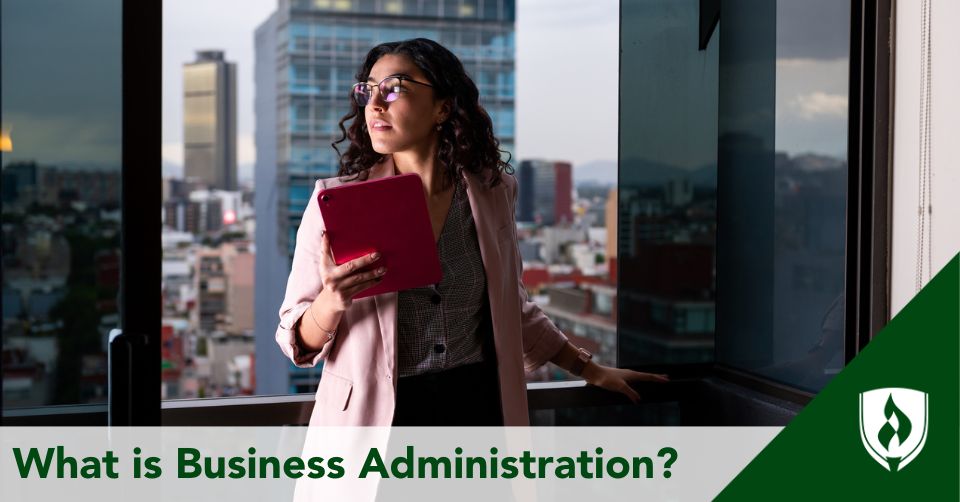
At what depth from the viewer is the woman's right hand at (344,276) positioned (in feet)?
4.33

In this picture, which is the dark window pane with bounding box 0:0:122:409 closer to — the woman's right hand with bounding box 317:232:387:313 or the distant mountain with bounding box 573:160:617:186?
the woman's right hand with bounding box 317:232:387:313

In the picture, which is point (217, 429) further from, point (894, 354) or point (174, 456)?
point (894, 354)

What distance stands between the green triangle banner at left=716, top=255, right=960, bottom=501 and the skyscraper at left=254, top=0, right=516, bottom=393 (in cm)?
880

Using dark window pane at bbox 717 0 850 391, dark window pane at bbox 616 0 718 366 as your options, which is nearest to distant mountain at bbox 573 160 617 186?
dark window pane at bbox 616 0 718 366

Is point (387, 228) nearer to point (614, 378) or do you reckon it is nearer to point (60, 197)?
point (60, 197)

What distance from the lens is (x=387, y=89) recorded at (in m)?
1.49

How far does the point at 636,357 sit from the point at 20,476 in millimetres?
1646

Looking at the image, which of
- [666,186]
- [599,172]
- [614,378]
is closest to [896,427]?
[614,378]

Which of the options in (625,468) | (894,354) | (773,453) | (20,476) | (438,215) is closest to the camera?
(20,476)

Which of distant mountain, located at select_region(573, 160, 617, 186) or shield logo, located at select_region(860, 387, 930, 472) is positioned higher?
distant mountain, located at select_region(573, 160, 617, 186)

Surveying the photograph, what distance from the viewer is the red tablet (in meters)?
1.33

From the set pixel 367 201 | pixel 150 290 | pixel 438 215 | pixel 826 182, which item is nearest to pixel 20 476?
pixel 150 290

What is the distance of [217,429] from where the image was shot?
1845 mm

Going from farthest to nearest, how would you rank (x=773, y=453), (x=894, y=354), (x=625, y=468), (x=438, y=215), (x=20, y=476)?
(x=625, y=468), (x=773, y=453), (x=894, y=354), (x=438, y=215), (x=20, y=476)
